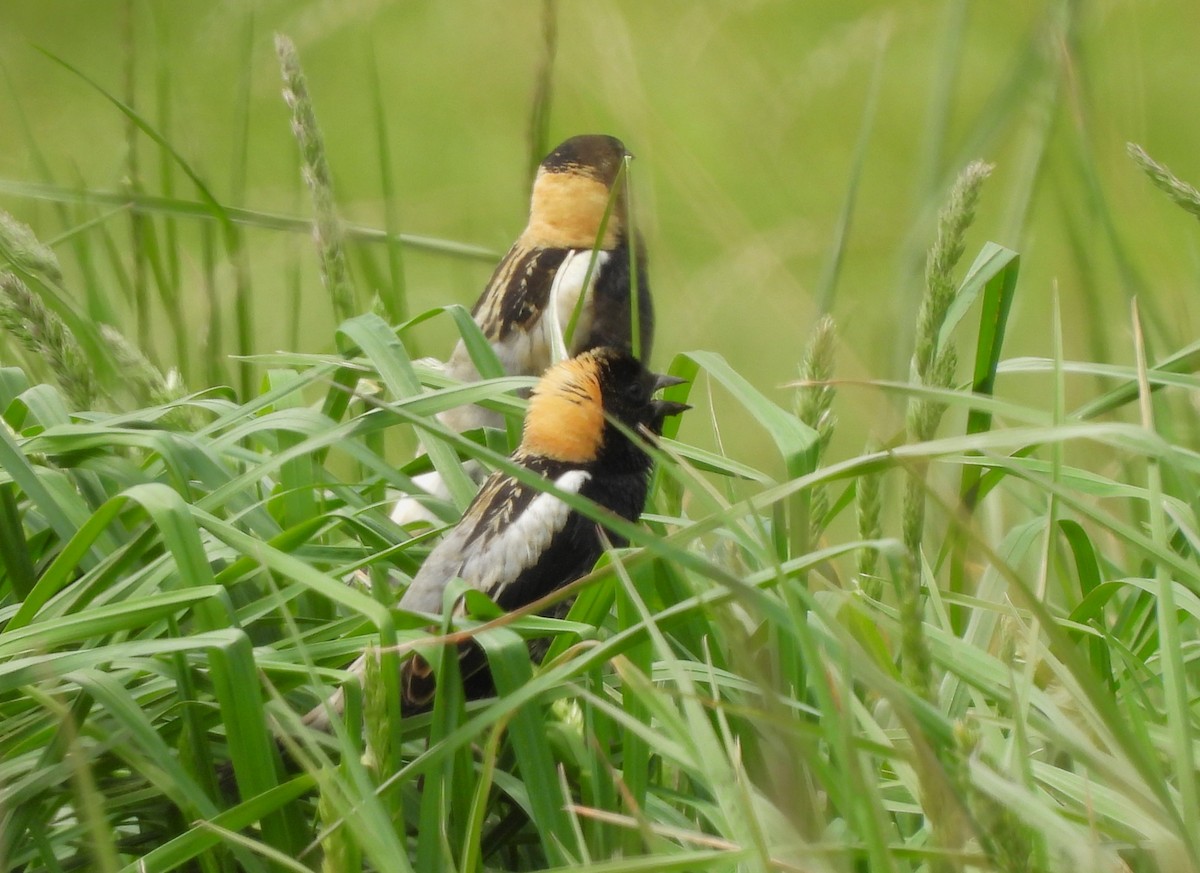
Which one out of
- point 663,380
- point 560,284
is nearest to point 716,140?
point 560,284

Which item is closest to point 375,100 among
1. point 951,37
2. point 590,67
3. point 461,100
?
point 590,67

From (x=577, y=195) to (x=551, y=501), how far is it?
119 centimetres

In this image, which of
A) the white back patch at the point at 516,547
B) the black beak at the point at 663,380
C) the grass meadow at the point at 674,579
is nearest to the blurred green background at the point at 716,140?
the grass meadow at the point at 674,579

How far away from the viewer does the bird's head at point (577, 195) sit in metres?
2.53

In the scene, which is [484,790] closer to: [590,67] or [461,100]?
[590,67]

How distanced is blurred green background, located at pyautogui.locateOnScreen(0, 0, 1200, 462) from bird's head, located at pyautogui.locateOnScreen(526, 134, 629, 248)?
0.28 feet

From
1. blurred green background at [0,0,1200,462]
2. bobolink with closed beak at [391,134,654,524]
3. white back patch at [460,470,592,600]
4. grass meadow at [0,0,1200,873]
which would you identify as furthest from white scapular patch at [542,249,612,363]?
white back patch at [460,470,592,600]

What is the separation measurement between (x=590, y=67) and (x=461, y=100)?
18.2 ft

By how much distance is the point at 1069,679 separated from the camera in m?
0.93

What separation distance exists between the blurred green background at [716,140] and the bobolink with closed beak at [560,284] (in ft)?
0.26

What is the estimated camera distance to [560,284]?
233 cm

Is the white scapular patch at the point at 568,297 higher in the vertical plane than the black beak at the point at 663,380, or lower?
higher

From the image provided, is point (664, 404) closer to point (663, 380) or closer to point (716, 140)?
point (663, 380)

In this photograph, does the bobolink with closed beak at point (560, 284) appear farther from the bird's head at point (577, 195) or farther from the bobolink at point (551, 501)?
the bobolink at point (551, 501)
